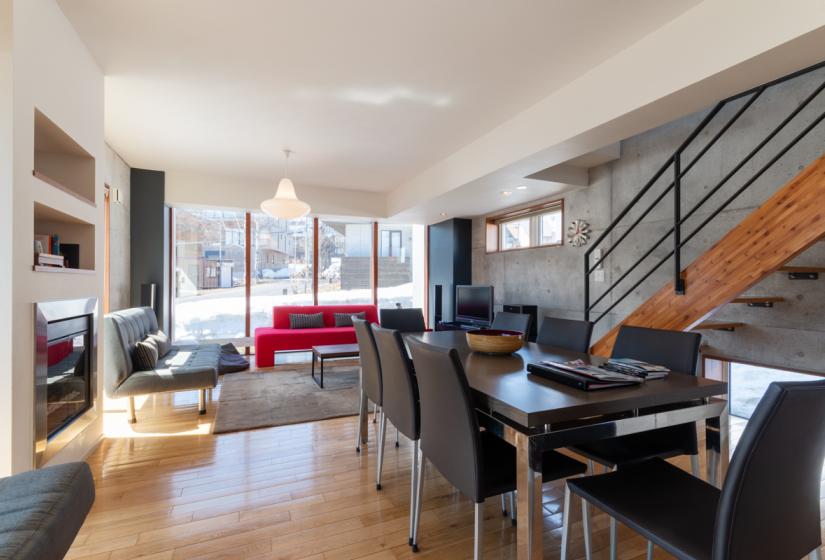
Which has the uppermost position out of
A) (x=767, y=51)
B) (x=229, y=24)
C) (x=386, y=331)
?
(x=229, y=24)

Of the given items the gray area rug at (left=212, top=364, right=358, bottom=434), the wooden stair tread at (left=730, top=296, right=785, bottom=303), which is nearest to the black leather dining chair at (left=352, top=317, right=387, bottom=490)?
the gray area rug at (left=212, top=364, right=358, bottom=434)

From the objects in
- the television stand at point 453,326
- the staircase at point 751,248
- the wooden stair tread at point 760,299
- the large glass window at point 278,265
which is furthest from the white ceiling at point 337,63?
the television stand at point 453,326

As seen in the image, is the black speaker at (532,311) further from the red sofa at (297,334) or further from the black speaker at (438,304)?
the red sofa at (297,334)

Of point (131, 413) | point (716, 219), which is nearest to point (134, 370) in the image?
point (131, 413)

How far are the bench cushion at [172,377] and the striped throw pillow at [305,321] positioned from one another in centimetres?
244

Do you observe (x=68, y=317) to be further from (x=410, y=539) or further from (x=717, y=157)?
(x=717, y=157)

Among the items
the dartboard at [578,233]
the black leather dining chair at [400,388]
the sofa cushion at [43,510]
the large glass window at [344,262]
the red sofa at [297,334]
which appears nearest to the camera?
the sofa cushion at [43,510]

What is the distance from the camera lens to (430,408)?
166 cm

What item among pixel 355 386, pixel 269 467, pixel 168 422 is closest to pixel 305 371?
pixel 355 386

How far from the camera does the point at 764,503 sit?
99 cm

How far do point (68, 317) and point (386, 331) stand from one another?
1933 mm

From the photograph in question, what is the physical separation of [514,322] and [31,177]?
3051mm

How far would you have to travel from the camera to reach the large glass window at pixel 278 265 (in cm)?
685

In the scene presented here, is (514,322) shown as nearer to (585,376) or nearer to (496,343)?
(496,343)
